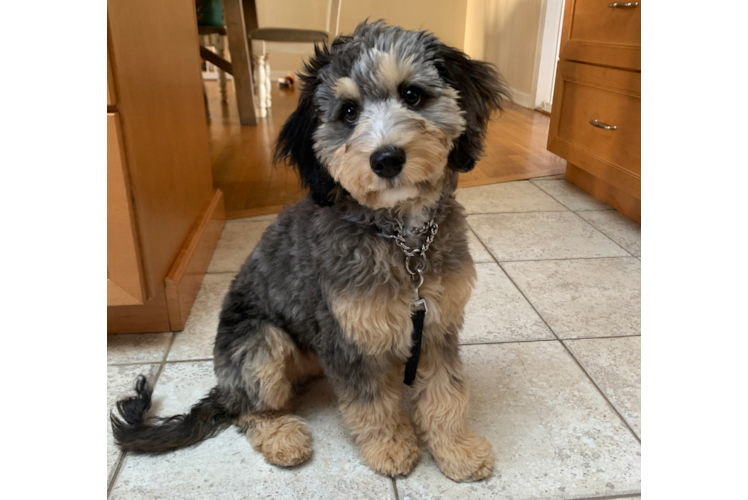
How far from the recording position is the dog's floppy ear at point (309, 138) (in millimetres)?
1188

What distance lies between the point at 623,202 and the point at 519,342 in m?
1.51

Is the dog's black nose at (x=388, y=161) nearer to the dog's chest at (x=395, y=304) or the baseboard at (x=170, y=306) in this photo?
the dog's chest at (x=395, y=304)

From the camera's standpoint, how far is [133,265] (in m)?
1.66

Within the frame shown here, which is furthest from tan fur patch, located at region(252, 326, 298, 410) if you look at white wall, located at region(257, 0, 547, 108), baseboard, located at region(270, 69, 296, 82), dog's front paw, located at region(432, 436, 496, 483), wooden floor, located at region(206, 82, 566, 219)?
baseboard, located at region(270, 69, 296, 82)

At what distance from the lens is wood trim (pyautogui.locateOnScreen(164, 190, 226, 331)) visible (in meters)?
1.90

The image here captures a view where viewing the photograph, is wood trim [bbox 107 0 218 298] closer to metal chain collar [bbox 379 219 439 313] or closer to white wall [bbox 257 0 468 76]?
metal chain collar [bbox 379 219 439 313]

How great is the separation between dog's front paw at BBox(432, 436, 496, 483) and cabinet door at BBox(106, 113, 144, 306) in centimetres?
106

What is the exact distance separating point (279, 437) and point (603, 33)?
2.65 m

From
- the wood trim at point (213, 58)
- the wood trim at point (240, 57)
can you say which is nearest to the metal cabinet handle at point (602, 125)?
the wood trim at point (240, 57)

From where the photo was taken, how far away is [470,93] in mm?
1158

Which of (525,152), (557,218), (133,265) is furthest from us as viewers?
(525,152)
